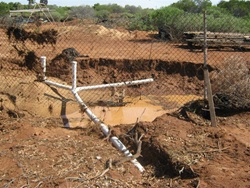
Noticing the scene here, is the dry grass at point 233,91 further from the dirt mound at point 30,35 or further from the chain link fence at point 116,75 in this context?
the dirt mound at point 30,35

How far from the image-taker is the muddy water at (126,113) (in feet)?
23.0

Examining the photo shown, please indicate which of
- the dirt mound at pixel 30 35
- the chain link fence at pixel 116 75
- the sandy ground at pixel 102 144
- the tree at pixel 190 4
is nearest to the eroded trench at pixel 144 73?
the chain link fence at pixel 116 75

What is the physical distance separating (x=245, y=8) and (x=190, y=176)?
2513cm

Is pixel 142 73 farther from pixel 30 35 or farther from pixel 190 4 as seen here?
pixel 190 4

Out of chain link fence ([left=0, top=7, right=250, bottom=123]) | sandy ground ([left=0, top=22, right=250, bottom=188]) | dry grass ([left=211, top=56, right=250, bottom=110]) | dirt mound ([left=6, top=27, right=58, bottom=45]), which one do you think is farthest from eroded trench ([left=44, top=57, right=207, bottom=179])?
dry grass ([left=211, top=56, right=250, bottom=110])

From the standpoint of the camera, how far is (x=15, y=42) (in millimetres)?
8055

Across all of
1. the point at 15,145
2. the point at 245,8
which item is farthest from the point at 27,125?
the point at 245,8

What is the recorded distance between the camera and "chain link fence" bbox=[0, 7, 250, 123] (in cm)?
703

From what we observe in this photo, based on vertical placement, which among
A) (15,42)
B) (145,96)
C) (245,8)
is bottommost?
(145,96)

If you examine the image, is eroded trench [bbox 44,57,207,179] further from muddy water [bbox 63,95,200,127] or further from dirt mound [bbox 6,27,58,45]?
dirt mound [bbox 6,27,58,45]

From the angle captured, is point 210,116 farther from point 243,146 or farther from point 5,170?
point 5,170

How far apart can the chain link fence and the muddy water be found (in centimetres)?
2

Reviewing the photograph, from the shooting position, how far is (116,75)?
10.8 metres

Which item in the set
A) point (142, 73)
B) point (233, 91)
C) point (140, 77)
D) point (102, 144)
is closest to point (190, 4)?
point (142, 73)
